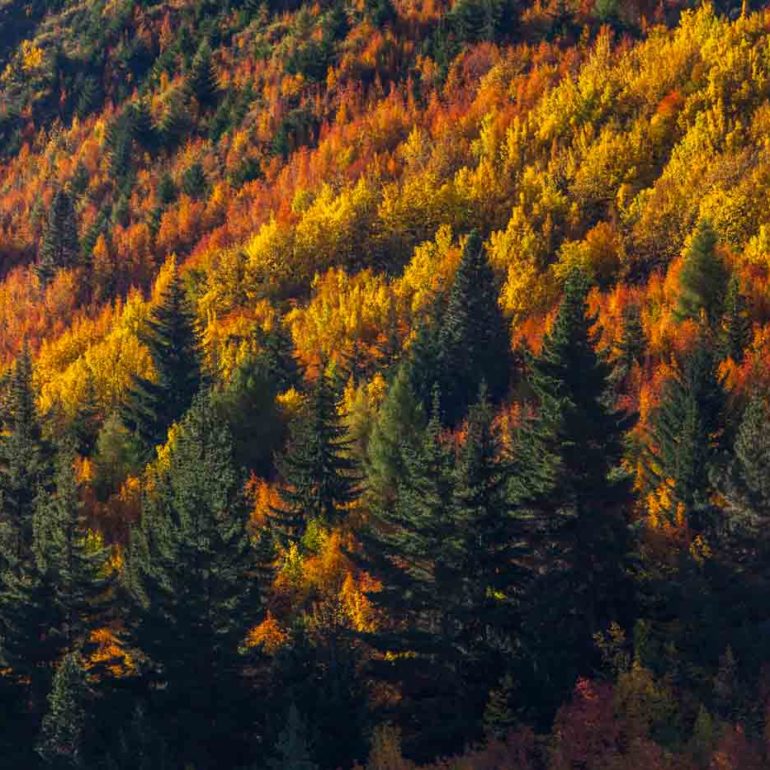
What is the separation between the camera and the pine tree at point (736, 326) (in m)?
59.8

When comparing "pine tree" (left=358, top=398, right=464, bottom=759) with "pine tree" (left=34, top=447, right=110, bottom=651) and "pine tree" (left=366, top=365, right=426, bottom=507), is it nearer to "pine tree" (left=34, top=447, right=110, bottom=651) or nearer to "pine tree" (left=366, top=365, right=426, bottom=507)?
"pine tree" (left=34, top=447, right=110, bottom=651)

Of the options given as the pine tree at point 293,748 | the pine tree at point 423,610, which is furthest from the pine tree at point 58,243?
the pine tree at point 293,748

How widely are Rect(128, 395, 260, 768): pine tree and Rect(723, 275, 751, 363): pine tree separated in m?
35.1

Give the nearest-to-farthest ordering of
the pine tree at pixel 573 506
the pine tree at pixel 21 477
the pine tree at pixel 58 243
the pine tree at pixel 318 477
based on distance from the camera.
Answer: the pine tree at pixel 573 506, the pine tree at pixel 21 477, the pine tree at pixel 318 477, the pine tree at pixel 58 243

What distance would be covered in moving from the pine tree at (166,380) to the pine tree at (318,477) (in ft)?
62.8

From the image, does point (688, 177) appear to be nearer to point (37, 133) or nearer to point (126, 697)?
point (126, 697)

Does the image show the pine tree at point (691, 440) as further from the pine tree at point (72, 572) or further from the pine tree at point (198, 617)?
the pine tree at point (72, 572)

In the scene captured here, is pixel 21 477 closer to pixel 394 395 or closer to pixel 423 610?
pixel 394 395

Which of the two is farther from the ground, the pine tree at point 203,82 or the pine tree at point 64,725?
the pine tree at point 64,725

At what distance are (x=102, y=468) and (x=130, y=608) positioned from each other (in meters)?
24.2

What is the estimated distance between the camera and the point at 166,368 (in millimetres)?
67188

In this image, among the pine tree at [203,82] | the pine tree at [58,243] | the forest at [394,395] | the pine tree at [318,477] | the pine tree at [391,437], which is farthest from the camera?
the pine tree at [203,82]

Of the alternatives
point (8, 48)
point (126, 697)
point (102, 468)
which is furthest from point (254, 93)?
point (126, 697)

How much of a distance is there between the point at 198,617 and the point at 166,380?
1413 inches
